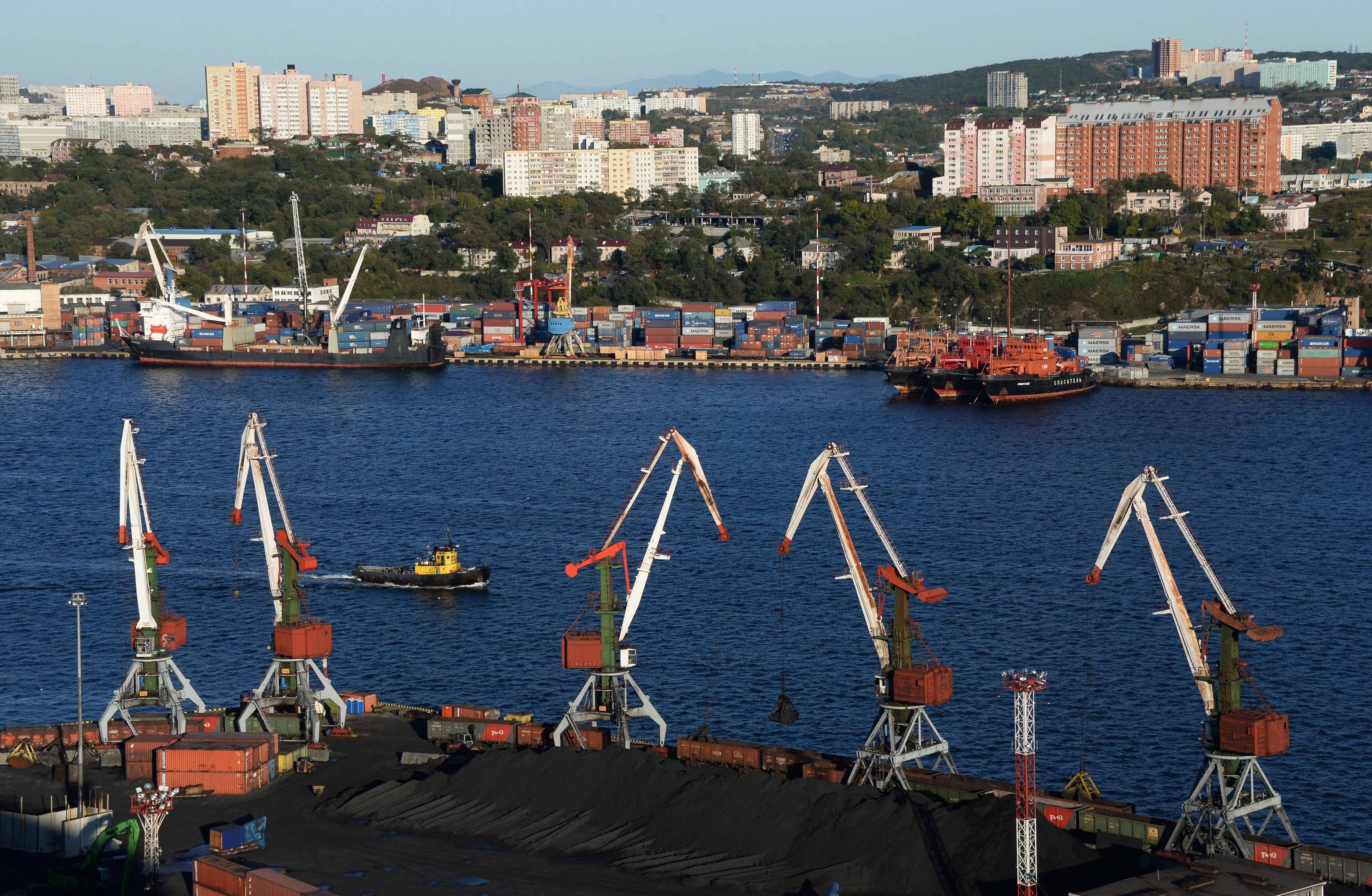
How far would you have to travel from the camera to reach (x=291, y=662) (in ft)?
97.7

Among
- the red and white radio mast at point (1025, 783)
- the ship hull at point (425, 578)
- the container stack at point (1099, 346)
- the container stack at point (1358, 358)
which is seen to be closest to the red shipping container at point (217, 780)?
the red and white radio mast at point (1025, 783)

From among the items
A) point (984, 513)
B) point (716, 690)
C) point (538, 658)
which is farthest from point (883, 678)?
point (984, 513)

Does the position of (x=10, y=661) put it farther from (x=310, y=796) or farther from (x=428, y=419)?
(x=428, y=419)

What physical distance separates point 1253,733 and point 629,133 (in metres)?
167

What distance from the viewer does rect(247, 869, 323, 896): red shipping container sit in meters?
20.9

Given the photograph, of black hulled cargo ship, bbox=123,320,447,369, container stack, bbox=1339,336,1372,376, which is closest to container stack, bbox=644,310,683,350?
black hulled cargo ship, bbox=123,320,447,369

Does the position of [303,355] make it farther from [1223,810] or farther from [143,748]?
[1223,810]

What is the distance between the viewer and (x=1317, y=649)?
3578 cm

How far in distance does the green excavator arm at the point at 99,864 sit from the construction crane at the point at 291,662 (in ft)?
17.6

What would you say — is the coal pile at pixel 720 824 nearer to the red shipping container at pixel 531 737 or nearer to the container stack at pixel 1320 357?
the red shipping container at pixel 531 737

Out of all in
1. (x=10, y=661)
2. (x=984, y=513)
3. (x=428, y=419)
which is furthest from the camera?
(x=428, y=419)

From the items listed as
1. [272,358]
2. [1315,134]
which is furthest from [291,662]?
[1315,134]

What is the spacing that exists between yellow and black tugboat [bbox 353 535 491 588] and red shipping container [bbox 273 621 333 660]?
39.1ft

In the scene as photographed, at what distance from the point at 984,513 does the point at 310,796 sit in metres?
28.4
